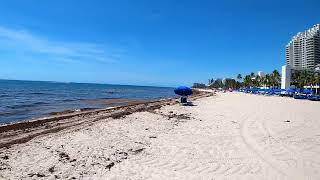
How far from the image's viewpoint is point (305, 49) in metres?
160

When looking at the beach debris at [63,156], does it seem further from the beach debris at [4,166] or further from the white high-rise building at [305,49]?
the white high-rise building at [305,49]

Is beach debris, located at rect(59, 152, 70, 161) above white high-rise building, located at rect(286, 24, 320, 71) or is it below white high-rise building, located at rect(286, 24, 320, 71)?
below

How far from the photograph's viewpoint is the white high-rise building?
154 metres

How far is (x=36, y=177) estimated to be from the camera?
659 centimetres

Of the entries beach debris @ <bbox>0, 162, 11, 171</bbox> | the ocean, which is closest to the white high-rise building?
the ocean

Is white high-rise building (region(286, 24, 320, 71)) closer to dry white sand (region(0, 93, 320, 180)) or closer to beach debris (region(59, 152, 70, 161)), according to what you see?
dry white sand (region(0, 93, 320, 180))

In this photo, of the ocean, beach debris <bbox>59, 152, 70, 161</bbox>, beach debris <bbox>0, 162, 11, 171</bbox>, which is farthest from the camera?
the ocean

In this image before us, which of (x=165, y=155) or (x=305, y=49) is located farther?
(x=305, y=49)

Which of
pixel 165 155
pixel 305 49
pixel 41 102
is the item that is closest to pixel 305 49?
pixel 305 49

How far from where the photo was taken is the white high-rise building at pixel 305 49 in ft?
504

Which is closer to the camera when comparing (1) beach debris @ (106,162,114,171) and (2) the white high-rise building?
(1) beach debris @ (106,162,114,171)

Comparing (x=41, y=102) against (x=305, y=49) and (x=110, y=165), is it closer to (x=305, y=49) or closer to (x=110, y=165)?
(x=110, y=165)

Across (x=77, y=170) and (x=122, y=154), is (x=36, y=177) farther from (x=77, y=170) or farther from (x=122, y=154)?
(x=122, y=154)

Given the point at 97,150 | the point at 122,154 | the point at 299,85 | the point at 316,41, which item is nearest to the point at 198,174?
the point at 122,154
